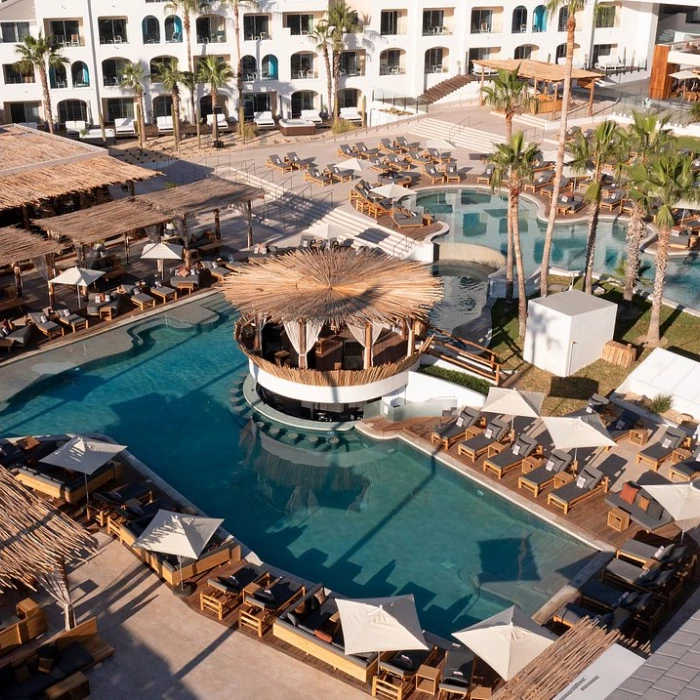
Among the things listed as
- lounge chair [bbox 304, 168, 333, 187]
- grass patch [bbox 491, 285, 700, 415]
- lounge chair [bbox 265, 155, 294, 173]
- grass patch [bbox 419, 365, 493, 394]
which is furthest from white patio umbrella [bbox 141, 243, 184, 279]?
lounge chair [bbox 265, 155, 294, 173]

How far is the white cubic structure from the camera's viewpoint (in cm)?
2936

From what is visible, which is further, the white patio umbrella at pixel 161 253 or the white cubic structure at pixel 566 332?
the white patio umbrella at pixel 161 253

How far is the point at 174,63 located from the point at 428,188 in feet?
61.7

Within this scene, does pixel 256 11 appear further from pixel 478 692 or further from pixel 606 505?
pixel 478 692

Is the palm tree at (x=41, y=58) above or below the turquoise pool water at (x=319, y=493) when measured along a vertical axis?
above

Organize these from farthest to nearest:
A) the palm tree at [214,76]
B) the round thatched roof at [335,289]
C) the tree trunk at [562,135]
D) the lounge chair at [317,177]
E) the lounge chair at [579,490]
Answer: the palm tree at [214,76]
the lounge chair at [317,177]
the tree trunk at [562,135]
the round thatched roof at [335,289]
the lounge chair at [579,490]

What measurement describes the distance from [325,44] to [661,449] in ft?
135

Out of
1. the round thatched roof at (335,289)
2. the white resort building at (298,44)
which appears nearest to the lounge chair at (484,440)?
the round thatched roof at (335,289)

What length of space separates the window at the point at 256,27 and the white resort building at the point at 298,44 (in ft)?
0.24

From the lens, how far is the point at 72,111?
58719mm

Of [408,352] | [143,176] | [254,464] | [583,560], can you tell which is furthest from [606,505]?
[143,176]

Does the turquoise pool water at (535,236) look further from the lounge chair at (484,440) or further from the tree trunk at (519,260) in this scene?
the lounge chair at (484,440)

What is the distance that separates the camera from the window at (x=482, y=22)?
6278 cm

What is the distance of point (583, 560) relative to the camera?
22.0 m
